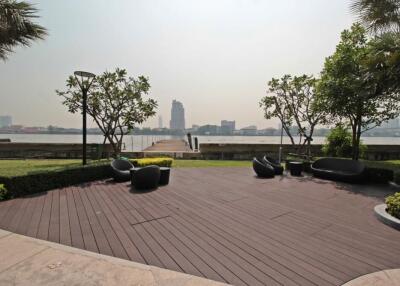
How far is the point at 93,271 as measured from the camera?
2.47m

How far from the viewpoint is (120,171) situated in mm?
7246

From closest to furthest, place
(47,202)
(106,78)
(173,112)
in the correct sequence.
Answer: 1. (47,202)
2. (106,78)
3. (173,112)

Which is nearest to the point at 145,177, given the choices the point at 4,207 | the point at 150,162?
the point at 4,207

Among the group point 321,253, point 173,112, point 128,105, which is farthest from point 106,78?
point 173,112

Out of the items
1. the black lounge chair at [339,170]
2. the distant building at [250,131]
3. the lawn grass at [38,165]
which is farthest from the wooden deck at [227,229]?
the distant building at [250,131]

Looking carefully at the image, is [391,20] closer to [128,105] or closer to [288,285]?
[288,285]

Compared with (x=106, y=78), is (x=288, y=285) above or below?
below

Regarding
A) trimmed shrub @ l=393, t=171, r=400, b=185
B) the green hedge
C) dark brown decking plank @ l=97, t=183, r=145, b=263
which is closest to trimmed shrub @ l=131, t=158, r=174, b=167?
the green hedge

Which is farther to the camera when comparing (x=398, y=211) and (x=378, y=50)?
(x=378, y=50)

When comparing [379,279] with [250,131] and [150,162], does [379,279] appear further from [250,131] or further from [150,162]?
[250,131]

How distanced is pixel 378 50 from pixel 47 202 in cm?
977

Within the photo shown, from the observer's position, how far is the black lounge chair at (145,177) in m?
6.32

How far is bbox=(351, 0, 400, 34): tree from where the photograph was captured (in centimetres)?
698

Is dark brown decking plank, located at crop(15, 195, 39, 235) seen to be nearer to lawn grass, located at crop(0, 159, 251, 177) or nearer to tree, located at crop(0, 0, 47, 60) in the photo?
lawn grass, located at crop(0, 159, 251, 177)
